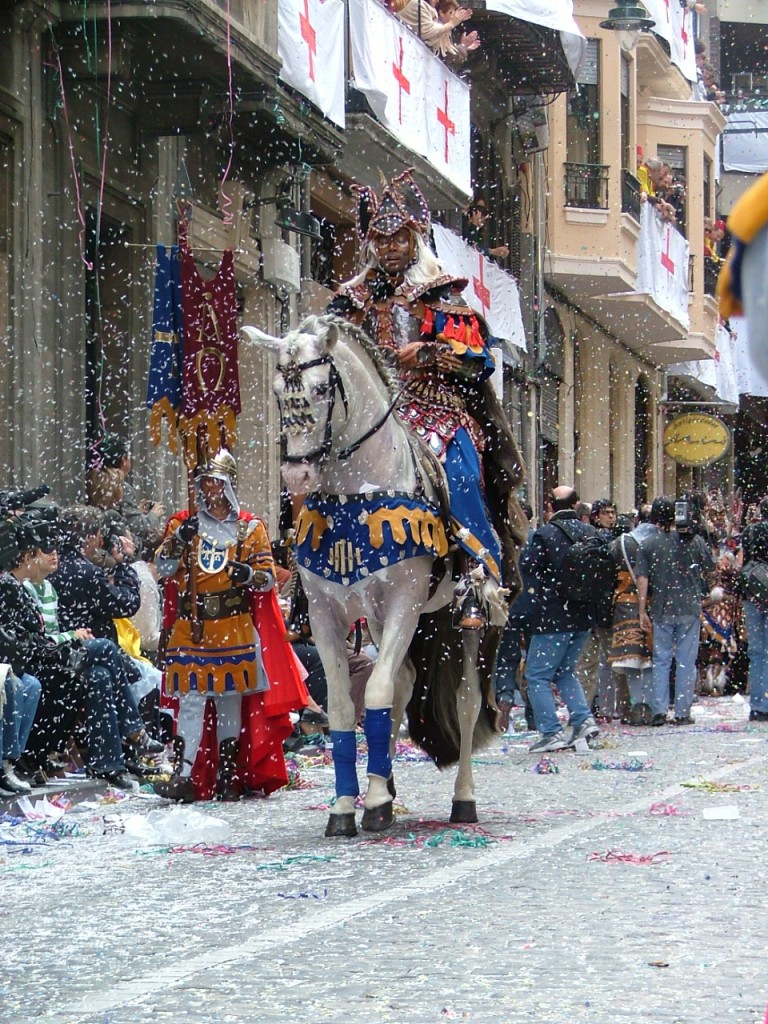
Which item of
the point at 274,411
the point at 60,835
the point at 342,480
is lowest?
the point at 60,835

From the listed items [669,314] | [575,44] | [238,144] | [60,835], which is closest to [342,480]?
[60,835]

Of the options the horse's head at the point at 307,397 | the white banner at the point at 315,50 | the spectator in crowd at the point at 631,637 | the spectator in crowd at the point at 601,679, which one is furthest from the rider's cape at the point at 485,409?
the white banner at the point at 315,50

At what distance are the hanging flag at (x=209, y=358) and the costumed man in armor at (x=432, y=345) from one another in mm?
3387

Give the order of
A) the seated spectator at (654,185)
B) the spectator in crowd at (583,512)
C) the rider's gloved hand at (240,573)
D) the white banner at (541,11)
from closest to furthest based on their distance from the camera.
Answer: the rider's gloved hand at (240,573), the spectator in crowd at (583,512), the white banner at (541,11), the seated spectator at (654,185)

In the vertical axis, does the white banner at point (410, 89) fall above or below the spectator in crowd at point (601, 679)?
above

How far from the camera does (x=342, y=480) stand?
9.38 m

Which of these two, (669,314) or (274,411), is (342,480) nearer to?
(274,411)

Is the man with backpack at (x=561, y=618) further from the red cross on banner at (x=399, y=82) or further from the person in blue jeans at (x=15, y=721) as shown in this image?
the red cross on banner at (x=399, y=82)

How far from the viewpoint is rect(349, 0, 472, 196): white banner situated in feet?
72.9

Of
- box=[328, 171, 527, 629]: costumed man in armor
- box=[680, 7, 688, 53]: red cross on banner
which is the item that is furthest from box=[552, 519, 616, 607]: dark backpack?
box=[680, 7, 688, 53]: red cross on banner

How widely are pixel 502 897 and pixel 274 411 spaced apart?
16.7 m

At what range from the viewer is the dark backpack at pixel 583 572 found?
16828mm

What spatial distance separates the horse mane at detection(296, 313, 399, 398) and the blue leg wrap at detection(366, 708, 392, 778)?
1.37 meters

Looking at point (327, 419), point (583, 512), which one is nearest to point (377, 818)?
point (327, 419)
